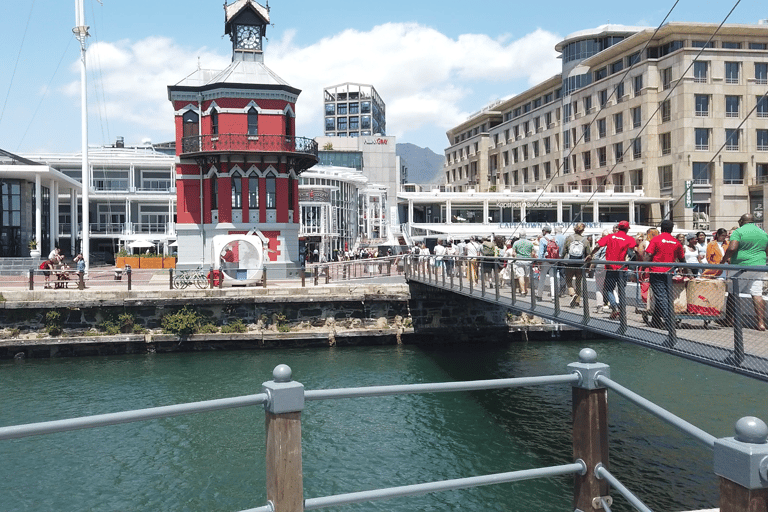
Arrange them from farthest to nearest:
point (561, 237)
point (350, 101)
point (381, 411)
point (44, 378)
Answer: point (350, 101) < point (44, 378) < point (561, 237) < point (381, 411)

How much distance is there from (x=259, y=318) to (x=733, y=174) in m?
49.6

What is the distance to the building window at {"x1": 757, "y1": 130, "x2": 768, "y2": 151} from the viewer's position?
6006cm

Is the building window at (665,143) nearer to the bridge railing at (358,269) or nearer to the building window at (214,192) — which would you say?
the bridge railing at (358,269)

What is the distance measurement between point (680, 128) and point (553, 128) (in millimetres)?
20859

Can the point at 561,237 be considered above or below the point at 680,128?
below

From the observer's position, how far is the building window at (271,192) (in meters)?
37.9

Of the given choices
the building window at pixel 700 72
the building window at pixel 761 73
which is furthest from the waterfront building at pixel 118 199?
→ the building window at pixel 761 73

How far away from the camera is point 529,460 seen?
46.9ft

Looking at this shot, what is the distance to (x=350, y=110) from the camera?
13812 centimetres

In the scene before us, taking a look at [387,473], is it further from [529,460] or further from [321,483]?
[529,460]

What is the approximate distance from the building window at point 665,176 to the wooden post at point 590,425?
63.6 metres

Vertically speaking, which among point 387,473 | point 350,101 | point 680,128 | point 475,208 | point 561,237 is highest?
point 350,101

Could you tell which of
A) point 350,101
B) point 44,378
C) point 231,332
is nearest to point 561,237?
point 231,332

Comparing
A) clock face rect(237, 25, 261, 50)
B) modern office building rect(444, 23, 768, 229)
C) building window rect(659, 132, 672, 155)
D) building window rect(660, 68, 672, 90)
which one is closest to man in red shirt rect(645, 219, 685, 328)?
clock face rect(237, 25, 261, 50)
